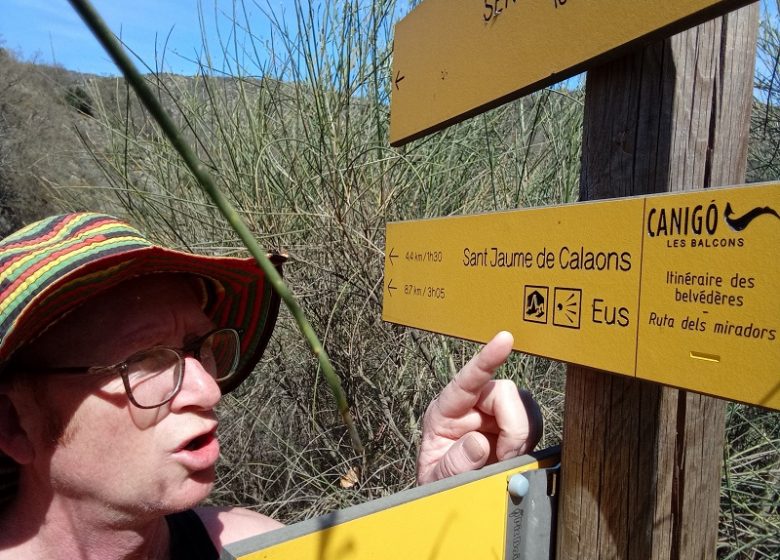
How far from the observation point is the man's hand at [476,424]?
78 centimetres

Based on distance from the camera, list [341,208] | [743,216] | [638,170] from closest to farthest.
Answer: [743,216]
[638,170]
[341,208]

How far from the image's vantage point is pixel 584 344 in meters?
0.58

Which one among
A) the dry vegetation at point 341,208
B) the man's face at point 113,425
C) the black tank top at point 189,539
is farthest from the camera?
the dry vegetation at point 341,208

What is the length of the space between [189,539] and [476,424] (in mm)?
551

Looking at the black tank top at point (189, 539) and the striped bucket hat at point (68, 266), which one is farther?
the black tank top at point (189, 539)

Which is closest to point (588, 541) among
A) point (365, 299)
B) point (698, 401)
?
point (698, 401)

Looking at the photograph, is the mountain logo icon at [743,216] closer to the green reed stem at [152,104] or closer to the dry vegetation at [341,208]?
the green reed stem at [152,104]

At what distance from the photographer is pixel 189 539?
0.95 meters

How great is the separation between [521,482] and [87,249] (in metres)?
0.62

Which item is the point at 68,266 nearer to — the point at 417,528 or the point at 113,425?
the point at 113,425

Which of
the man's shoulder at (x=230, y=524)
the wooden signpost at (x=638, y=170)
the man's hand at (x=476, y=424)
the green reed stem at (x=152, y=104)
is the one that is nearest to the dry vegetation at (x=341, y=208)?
the man's shoulder at (x=230, y=524)

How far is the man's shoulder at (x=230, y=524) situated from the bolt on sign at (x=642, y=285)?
2.05ft

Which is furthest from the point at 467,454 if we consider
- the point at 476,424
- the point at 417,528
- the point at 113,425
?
the point at 113,425

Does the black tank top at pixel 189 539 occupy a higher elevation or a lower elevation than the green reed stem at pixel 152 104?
lower
